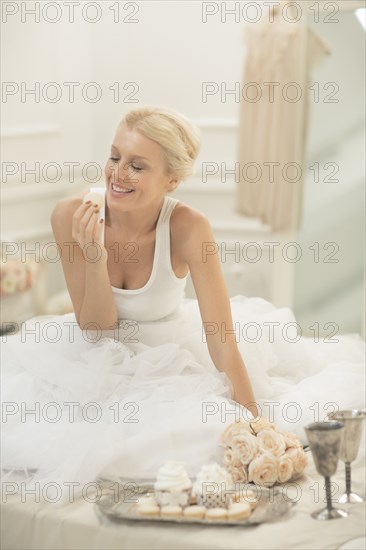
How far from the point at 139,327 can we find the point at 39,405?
365 millimetres

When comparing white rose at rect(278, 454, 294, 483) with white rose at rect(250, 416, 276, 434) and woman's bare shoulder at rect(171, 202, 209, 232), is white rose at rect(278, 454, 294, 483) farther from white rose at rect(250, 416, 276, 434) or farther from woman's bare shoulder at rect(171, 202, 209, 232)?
woman's bare shoulder at rect(171, 202, 209, 232)

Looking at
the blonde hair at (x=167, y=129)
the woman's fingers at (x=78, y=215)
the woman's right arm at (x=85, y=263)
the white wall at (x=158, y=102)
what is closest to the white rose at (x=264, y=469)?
the woman's right arm at (x=85, y=263)

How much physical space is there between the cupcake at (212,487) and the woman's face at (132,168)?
2.49 ft

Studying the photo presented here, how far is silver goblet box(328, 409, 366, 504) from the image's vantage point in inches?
63.4

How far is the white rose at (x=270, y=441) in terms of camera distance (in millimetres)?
1748

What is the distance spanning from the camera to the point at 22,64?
3.74m

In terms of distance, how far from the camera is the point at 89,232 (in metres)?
1.99

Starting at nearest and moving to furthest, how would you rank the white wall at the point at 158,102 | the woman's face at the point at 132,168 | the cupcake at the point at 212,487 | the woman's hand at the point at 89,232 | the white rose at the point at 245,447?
the cupcake at the point at 212,487, the white rose at the point at 245,447, the woman's hand at the point at 89,232, the woman's face at the point at 132,168, the white wall at the point at 158,102

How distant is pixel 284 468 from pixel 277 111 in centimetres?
239

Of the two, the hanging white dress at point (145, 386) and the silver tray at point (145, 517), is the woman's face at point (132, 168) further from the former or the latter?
the silver tray at point (145, 517)

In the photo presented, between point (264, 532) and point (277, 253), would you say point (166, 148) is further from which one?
point (277, 253)

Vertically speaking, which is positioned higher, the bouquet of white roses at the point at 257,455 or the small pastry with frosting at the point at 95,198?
the small pastry with frosting at the point at 95,198

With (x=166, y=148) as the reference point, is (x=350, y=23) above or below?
above

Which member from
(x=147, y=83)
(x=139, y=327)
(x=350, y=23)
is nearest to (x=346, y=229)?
(x=350, y=23)
